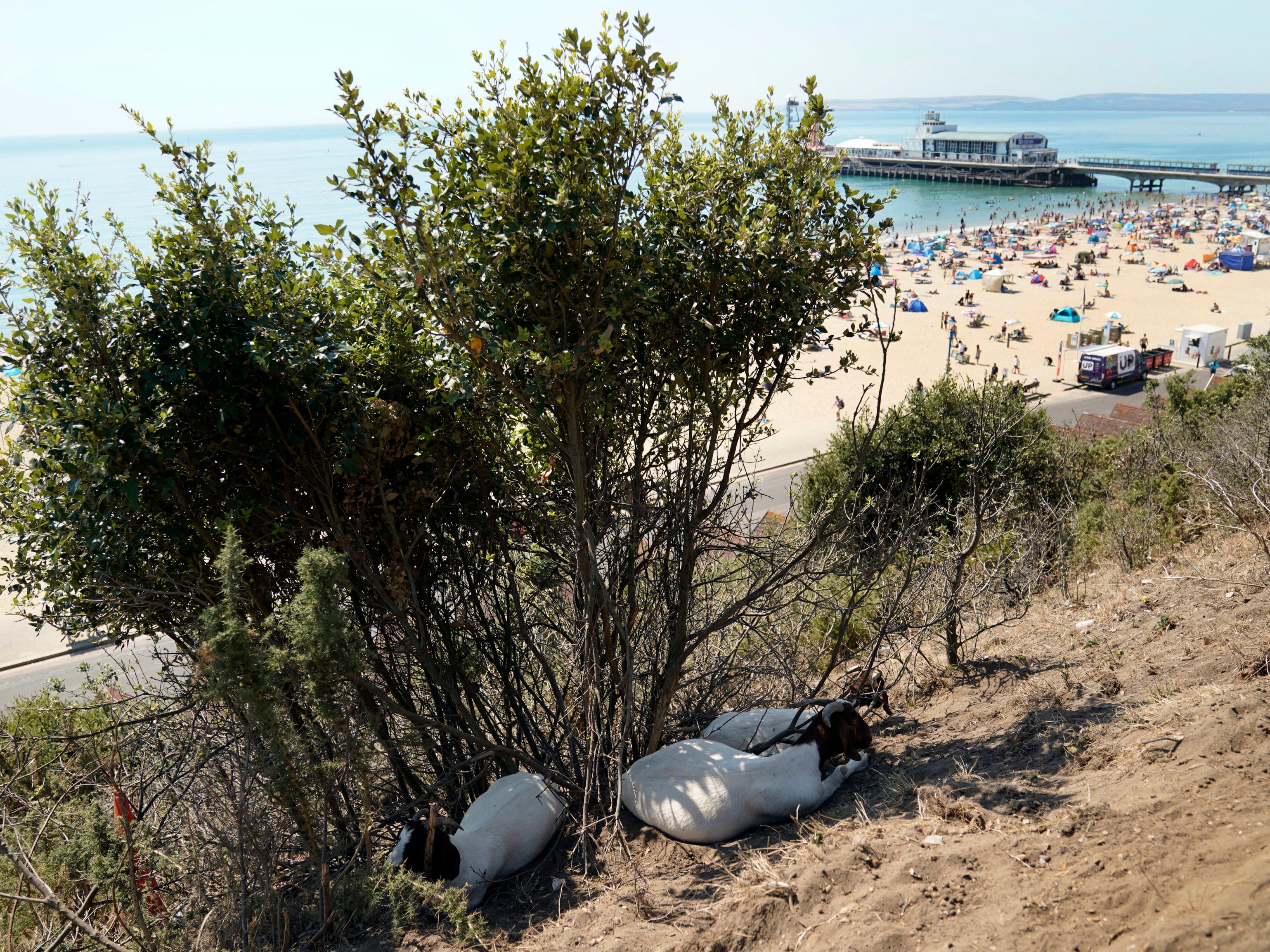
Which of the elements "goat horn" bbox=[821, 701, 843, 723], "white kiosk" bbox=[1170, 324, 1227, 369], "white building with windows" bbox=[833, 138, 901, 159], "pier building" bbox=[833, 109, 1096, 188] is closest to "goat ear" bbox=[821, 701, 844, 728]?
"goat horn" bbox=[821, 701, 843, 723]

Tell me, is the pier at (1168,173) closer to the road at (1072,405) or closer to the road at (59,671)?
the road at (1072,405)

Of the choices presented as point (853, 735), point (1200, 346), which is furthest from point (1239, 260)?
point (853, 735)

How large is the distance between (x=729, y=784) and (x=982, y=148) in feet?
407

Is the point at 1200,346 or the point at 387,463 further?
the point at 1200,346

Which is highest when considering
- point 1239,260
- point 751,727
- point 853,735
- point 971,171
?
point 971,171

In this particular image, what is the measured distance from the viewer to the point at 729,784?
4.88m

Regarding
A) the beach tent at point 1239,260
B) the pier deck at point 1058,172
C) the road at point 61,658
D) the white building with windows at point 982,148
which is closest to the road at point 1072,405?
the road at point 61,658

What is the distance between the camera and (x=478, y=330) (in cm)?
437

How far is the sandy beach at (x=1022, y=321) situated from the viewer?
3114 centimetres

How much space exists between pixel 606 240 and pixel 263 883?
12.2 ft

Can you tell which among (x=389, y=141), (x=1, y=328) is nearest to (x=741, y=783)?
(x=389, y=141)

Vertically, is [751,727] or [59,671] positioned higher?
[751,727]

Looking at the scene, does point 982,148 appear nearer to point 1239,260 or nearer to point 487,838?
point 1239,260

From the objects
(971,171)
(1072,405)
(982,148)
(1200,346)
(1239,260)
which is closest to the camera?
(1072,405)
